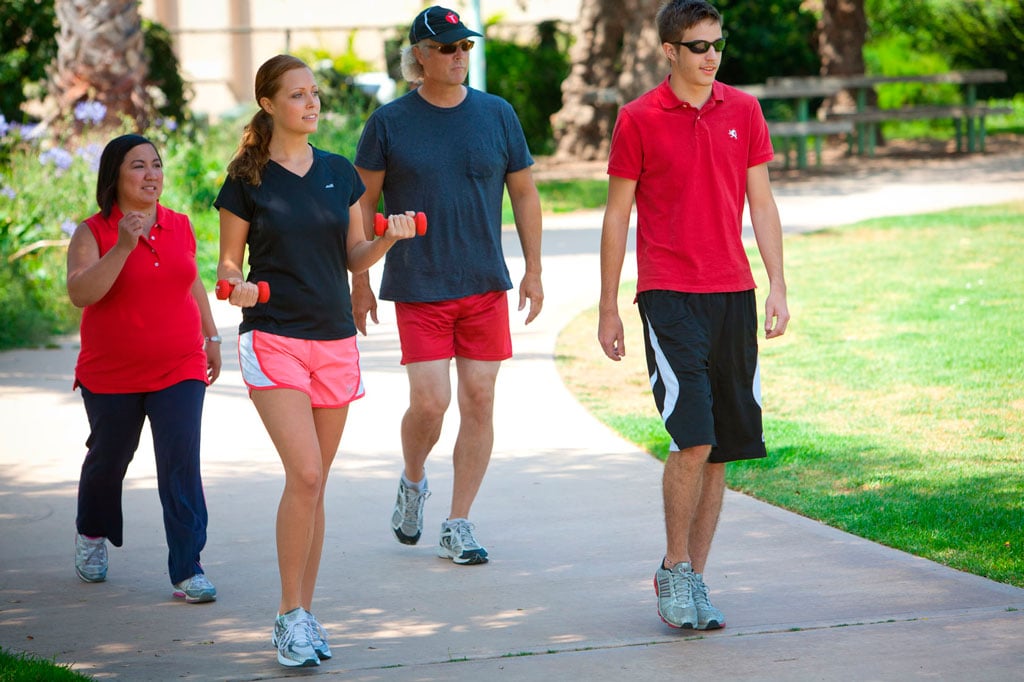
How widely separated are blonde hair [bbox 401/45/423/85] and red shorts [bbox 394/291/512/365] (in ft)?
2.97

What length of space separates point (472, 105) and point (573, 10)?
1374 inches

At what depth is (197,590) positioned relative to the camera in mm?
4973

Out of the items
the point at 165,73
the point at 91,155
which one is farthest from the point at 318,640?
the point at 165,73

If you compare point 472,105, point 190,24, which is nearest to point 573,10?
point 190,24

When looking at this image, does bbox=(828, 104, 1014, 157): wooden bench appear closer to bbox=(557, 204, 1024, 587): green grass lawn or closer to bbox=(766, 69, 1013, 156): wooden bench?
bbox=(766, 69, 1013, 156): wooden bench

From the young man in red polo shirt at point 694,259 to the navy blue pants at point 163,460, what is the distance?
166 centimetres

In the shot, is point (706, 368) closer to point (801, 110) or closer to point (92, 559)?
point (92, 559)

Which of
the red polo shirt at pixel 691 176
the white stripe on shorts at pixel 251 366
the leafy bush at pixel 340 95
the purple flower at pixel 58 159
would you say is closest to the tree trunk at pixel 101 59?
the purple flower at pixel 58 159

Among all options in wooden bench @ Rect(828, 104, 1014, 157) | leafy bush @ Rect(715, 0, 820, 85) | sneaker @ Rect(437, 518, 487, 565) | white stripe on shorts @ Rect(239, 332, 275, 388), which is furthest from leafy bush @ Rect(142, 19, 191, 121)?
white stripe on shorts @ Rect(239, 332, 275, 388)

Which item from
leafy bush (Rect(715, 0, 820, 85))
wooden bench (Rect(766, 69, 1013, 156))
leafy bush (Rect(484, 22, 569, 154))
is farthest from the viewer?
leafy bush (Rect(484, 22, 569, 154))

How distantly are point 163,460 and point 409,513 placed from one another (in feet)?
3.47

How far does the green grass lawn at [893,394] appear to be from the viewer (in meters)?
5.84

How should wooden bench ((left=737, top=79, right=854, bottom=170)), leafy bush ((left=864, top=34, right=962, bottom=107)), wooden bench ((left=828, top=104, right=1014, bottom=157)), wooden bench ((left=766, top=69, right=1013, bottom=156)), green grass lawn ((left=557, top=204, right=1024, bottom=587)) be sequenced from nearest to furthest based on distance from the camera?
→ 1. green grass lawn ((left=557, top=204, right=1024, bottom=587))
2. wooden bench ((left=737, top=79, right=854, bottom=170))
3. wooden bench ((left=766, top=69, right=1013, bottom=156))
4. wooden bench ((left=828, top=104, right=1014, bottom=157))
5. leafy bush ((left=864, top=34, right=962, bottom=107))

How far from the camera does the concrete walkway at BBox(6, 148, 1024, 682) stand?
4273 millimetres
